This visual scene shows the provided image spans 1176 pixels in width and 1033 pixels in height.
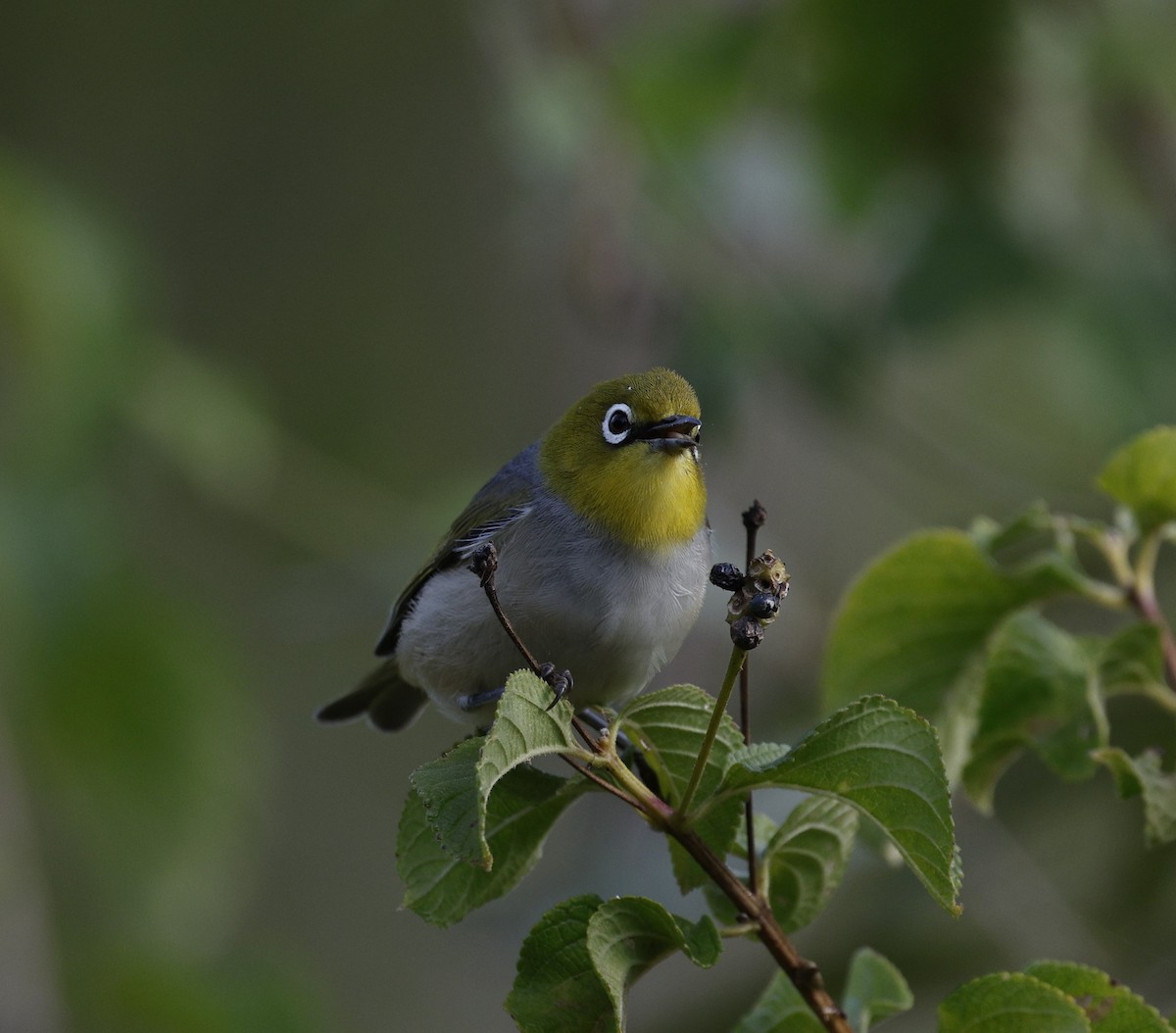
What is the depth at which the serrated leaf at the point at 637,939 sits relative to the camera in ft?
3.83

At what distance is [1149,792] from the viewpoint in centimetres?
143

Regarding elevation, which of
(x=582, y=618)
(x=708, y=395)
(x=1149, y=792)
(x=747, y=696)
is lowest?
(x=1149, y=792)

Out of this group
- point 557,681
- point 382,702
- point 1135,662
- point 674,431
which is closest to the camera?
point 557,681

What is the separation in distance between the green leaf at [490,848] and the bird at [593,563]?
0.39 meters

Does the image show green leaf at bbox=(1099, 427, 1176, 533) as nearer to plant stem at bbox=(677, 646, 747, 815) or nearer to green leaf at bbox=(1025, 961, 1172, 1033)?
green leaf at bbox=(1025, 961, 1172, 1033)

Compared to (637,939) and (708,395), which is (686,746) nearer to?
(637,939)

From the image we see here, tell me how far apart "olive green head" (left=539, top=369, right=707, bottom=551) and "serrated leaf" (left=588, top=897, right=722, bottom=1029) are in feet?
2.39

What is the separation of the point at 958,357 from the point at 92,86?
17.7ft

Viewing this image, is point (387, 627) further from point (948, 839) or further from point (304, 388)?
point (304, 388)

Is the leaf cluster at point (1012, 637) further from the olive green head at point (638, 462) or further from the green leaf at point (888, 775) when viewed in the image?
the green leaf at point (888, 775)

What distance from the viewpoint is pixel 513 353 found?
22.4 feet

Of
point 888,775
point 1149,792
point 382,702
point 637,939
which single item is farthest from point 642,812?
point 382,702

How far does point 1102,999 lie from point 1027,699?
0.48m

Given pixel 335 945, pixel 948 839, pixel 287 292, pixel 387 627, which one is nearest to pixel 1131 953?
pixel 387 627
